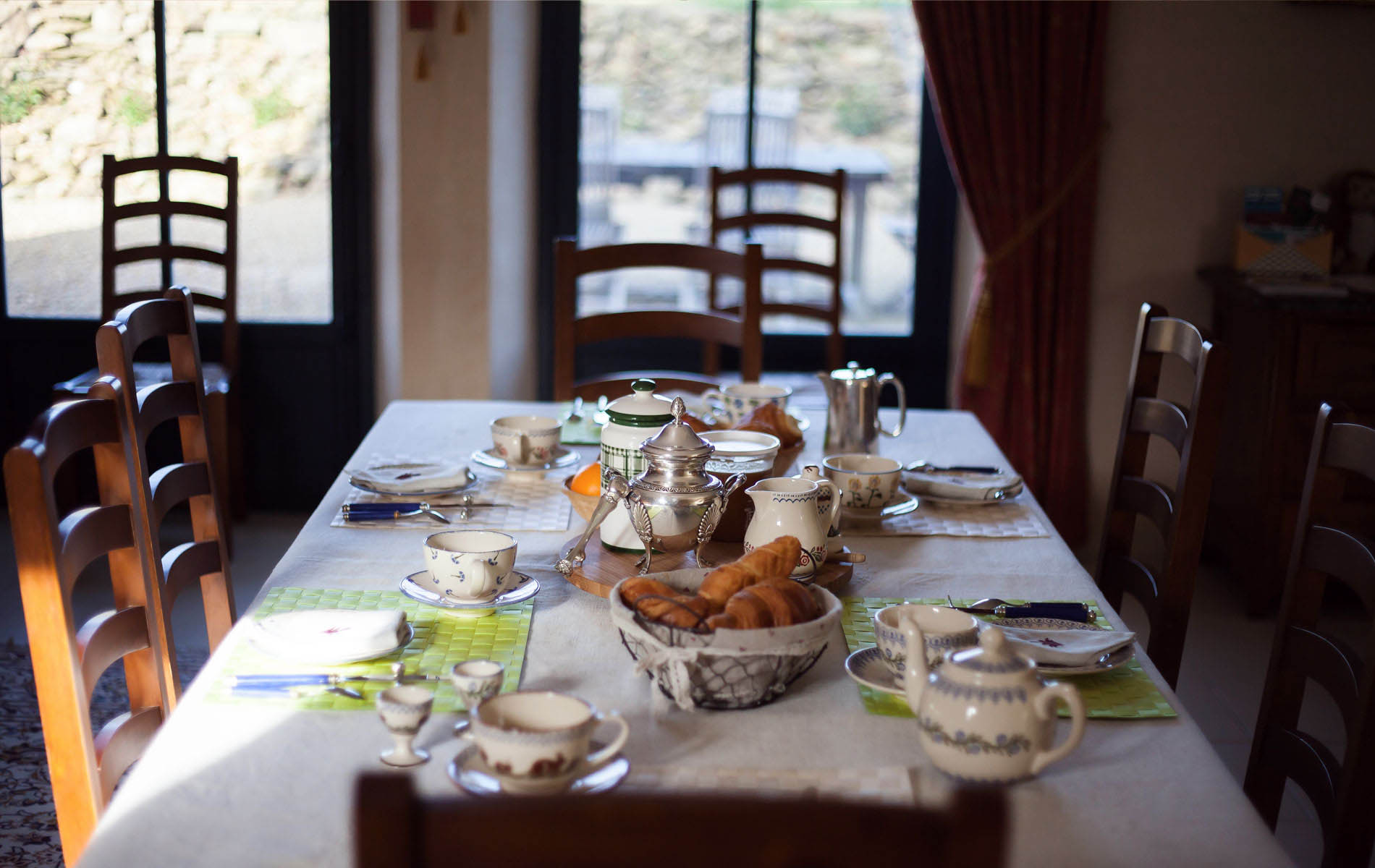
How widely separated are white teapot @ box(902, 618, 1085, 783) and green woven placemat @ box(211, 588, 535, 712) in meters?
0.40

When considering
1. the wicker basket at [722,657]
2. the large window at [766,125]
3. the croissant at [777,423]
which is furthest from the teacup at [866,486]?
the large window at [766,125]

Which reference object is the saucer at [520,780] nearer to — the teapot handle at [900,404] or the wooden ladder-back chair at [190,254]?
the teapot handle at [900,404]

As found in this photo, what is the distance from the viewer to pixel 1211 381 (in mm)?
1681

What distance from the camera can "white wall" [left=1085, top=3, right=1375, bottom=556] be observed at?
341 cm

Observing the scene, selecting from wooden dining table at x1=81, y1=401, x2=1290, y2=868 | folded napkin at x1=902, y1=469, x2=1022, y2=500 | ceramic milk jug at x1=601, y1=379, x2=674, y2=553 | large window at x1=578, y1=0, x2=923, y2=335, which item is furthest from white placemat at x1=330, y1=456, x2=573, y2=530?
large window at x1=578, y1=0, x2=923, y2=335

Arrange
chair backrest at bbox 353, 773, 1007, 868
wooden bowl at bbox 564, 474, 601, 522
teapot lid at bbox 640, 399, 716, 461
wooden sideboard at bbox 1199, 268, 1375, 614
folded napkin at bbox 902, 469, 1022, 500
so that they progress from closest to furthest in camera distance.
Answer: chair backrest at bbox 353, 773, 1007, 868, teapot lid at bbox 640, 399, 716, 461, wooden bowl at bbox 564, 474, 601, 522, folded napkin at bbox 902, 469, 1022, 500, wooden sideboard at bbox 1199, 268, 1375, 614

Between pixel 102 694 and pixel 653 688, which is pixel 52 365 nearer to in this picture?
pixel 102 694

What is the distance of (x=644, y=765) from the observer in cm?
102

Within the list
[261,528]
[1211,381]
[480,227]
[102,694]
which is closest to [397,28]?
[480,227]

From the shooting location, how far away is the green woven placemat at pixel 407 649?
3.75 feet

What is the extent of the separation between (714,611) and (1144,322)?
111 cm

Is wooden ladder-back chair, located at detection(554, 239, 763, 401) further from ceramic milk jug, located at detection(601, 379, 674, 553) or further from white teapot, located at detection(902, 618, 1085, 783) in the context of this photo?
white teapot, located at detection(902, 618, 1085, 783)

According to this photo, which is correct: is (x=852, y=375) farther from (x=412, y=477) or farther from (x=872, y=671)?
(x=872, y=671)

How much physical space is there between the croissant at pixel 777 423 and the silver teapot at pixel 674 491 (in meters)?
0.56
